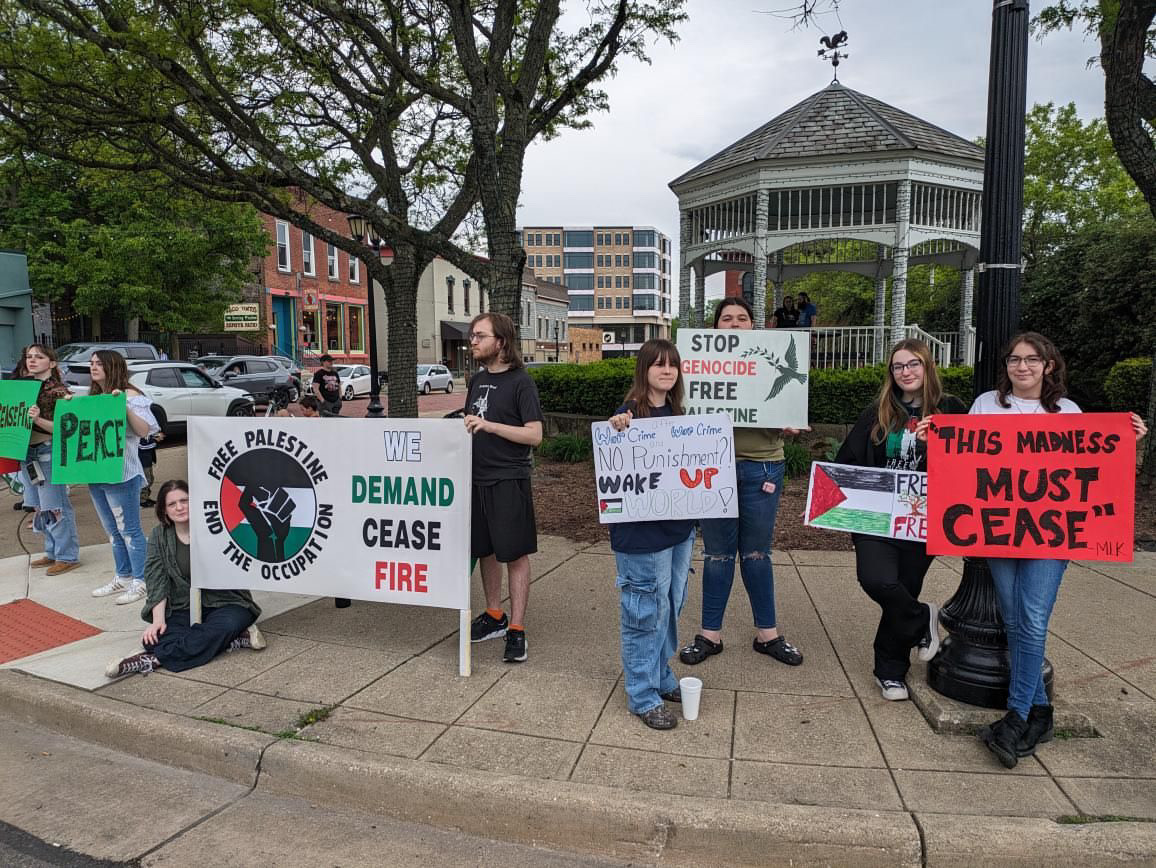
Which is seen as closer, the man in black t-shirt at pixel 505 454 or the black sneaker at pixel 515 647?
the man in black t-shirt at pixel 505 454

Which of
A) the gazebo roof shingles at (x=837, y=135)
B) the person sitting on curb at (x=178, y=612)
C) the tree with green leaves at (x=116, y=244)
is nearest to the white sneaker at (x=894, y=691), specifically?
the person sitting on curb at (x=178, y=612)

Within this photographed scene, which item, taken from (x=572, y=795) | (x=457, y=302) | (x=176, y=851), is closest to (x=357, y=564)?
(x=176, y=851)

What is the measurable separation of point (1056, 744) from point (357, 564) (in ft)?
11.7

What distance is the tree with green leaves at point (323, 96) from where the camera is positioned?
25.0 feet

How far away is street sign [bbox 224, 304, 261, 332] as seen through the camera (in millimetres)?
31969

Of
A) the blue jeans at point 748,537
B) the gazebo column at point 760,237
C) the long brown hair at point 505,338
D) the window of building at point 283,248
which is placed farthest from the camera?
the window of building at point 283,248

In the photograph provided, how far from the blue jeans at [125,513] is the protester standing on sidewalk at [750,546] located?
407cm

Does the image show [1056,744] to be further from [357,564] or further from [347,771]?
[357,564]

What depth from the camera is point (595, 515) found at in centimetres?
801

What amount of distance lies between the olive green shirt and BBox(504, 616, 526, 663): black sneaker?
157cm

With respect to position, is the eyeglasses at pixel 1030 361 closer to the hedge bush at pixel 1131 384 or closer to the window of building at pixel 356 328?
the hedge bush at pixel 1131 384

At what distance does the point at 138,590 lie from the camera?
5.50 meters

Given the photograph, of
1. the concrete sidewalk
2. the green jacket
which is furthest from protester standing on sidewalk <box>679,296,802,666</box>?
the green jacket

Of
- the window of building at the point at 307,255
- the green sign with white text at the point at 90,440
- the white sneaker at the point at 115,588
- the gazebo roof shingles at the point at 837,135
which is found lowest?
the white sneaker at the point at 115,588
